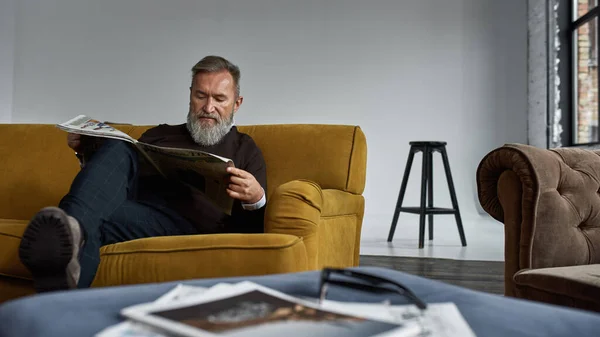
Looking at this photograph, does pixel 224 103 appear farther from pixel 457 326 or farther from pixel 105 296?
pixel 457 326

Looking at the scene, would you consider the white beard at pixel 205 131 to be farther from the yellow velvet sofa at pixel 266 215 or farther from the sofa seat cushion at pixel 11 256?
the sofa seat cushion at pixel 11 256

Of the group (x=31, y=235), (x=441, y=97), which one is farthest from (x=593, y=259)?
(x=441, y=97)

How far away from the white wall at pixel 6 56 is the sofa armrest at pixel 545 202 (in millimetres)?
5954

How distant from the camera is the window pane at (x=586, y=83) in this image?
16.0 feet

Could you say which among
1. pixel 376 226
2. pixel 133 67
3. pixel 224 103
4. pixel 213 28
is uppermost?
pixel 213 28

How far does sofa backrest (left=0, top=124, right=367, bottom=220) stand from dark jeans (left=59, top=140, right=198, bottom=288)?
518 millimetres

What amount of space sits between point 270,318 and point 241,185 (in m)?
1.05

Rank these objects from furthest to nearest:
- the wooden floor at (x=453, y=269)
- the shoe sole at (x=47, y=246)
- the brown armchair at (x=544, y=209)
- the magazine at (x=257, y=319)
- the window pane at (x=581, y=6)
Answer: the window pane at (x=581, y=6) < the wooden floor at (x=453, y=269) < the brown armchair at (x=544, y=209) < the shoe sole at (x=47, y=246) < the magazine at (x=257, y=319)

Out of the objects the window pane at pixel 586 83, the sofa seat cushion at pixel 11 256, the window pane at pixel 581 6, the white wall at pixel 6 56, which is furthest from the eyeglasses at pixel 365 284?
the white wall at pixel 6 56

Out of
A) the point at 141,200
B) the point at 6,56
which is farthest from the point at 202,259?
the point at 6,56

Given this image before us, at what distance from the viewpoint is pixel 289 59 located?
19.5 ft

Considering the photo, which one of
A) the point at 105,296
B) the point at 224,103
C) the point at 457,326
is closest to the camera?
the point at 457,326

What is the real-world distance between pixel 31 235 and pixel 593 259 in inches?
61.8

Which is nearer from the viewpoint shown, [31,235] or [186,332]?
[186,332]
